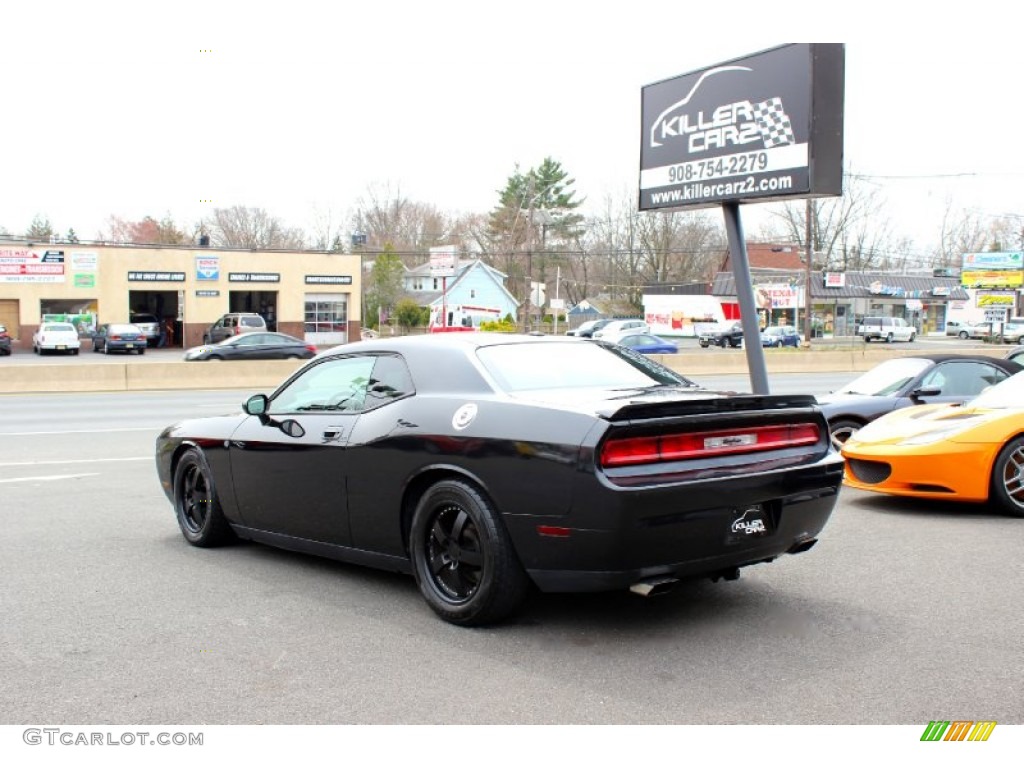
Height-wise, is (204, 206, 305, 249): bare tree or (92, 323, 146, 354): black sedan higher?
(204, 206, 305, 249): bare tree

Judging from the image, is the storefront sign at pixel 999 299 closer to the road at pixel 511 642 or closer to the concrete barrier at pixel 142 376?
the concrete barrier at pixel 142 376

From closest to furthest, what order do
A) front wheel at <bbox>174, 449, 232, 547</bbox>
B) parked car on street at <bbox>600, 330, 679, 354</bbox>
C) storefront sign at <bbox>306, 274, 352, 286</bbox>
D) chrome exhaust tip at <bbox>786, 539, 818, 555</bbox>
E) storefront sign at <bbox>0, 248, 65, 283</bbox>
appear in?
chrome exhaust tip at <bbox>786, 539, 818, 555</bbox> < front wheel at <bbox>174, 449, 232, 547</bbox> < parked car on street at <bbox>600, 330, 679, 354</bbox> < storefront sign at <bbox>0, 248, 65, 283</bbox> < storefront sign at <bbox>306, 274, 352, 286</bbox>

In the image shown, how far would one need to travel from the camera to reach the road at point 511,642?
3961mm

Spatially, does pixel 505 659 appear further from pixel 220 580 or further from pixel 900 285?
pixel 900 285

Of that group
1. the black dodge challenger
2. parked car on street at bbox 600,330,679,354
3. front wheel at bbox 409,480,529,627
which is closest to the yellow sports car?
the black dodge challenger

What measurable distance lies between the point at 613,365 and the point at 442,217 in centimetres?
9068

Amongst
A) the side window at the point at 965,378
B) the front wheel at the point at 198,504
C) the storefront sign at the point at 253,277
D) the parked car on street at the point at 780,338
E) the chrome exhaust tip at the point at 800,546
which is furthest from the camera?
the parked car on street at the point at 780,338

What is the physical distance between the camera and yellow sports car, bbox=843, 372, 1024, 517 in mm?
7801

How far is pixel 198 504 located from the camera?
727 centimetres

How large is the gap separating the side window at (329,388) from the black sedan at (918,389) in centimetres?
668

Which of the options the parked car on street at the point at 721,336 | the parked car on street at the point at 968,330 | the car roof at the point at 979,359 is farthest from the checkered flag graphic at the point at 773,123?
the parked car on street at the point at 968,330

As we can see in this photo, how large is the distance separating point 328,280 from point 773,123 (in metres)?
48.0

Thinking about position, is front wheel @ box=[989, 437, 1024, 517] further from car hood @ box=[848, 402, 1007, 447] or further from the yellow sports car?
car hood @ box=[848, 402, 1007, 447]

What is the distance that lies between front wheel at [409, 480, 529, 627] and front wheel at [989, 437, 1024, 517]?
4.68 meters
